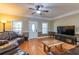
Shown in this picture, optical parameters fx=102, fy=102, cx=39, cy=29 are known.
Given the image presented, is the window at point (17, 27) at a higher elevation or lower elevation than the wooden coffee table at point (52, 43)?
higher

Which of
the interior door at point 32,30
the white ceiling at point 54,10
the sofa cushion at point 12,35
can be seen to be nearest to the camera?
the white ceiling at point 54,10

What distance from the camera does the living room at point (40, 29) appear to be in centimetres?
210

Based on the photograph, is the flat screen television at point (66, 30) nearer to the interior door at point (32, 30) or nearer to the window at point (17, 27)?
the interior door at point (32, 30)

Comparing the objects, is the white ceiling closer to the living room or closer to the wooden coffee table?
the living room

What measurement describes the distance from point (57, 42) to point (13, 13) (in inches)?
46.8

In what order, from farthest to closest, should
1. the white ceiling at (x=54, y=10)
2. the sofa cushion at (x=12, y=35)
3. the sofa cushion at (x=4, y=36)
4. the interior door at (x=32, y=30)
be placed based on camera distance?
the interior door at (x=32, y=30) → the sofa cushion at (x=12, y=35) → the sofa cushion at (x=4, y=36) → the white ceiling at (x=54, y=10)

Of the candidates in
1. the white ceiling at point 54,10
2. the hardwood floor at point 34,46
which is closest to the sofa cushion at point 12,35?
the hardwood floor at point 34,46

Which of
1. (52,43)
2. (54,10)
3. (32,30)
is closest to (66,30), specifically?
(52,43)

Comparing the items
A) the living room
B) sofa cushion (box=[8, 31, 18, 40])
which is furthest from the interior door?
sofa cushion (box=[8, 31, 18, 40])

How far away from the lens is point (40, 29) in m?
2.44

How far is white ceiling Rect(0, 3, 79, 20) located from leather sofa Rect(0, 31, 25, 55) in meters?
0.52

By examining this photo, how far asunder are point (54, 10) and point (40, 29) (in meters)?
0.55
